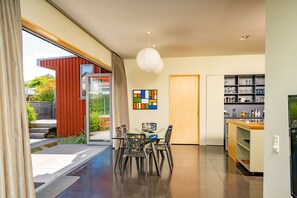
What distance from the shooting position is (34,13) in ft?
7.93

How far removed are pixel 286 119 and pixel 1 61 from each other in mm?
2340

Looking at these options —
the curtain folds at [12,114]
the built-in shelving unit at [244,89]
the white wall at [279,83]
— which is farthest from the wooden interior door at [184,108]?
the curtain folds at [12,114]

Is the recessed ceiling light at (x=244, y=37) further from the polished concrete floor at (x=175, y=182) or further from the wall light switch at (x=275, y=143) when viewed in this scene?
the wall light switch at (x=275, y=143)

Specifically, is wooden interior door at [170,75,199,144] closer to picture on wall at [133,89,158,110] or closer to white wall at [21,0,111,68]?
picture on wall at [133,89,158,110]

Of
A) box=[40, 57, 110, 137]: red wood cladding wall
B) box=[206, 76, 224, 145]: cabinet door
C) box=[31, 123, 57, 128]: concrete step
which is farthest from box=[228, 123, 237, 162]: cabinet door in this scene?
box=[31, 123, 57, 128]: concrete step

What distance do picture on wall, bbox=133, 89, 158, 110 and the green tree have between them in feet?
17.2

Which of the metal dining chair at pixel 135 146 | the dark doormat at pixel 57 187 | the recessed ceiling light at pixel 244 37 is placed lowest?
the dark doormat at pixel 57 187

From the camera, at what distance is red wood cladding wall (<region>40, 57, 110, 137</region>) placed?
22.6ft

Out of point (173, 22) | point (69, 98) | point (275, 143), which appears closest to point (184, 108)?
point (173, 22)

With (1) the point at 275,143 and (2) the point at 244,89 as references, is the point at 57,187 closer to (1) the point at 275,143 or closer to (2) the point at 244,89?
(1) the point at 275,143

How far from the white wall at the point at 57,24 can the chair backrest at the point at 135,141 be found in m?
1.97

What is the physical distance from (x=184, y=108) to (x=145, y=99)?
52.9 inches

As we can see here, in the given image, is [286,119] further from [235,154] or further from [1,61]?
[235,154]

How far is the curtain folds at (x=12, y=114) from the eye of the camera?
1.68 meters
